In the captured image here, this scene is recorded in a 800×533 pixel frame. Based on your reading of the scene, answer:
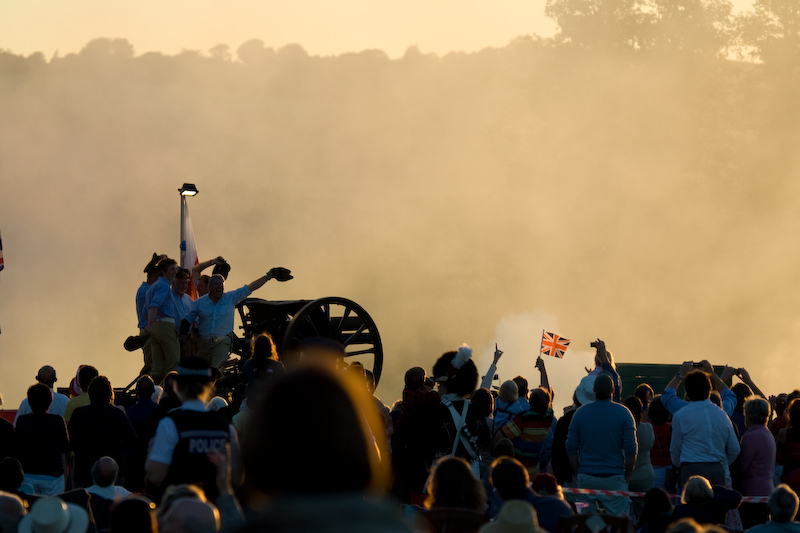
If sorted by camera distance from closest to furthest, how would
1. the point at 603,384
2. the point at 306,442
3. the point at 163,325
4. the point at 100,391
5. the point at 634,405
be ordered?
1. the point at 306,442
2. the point at 100,391
3. the point at 603,384
4. the point at 634,405
5. the point at 163,325

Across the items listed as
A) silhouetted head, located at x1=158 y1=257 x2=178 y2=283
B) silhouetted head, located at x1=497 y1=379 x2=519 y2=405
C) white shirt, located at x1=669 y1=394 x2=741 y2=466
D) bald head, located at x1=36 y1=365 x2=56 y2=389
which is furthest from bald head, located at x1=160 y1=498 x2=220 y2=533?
silhouetted head, located at x1=158 y1=257 x2=178 y2=283

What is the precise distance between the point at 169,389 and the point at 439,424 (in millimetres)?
1918

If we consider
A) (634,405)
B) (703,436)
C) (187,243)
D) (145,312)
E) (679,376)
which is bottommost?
(703,436)

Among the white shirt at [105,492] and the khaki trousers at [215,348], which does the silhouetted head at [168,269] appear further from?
the white shirt at [105,492]

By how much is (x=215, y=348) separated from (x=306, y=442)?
8.34 meters

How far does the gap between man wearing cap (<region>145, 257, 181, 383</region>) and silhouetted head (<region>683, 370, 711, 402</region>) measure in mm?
5172

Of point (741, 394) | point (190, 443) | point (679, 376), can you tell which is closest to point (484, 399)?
point (679, 376)

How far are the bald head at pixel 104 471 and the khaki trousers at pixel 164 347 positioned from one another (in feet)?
13.2

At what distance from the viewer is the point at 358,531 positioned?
1.23m

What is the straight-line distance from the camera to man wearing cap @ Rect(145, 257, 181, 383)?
9016 millimetres

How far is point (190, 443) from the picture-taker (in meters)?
3.69

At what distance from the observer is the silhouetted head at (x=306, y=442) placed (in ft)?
4.29

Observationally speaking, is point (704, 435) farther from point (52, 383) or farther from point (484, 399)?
point (52, 383)

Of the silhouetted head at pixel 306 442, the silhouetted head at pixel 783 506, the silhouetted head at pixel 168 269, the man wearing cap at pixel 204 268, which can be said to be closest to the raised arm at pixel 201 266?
the man wearing cap at pixel 204 268
